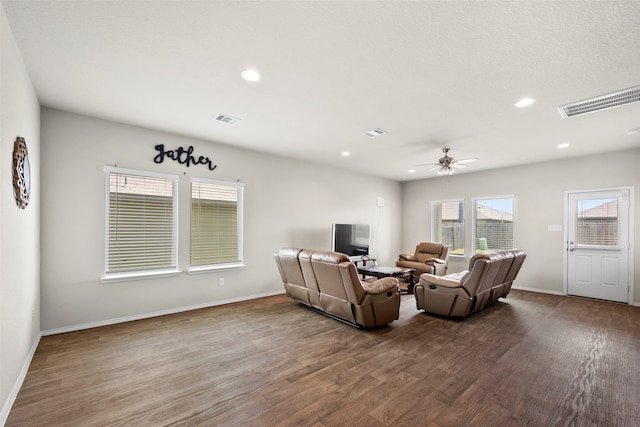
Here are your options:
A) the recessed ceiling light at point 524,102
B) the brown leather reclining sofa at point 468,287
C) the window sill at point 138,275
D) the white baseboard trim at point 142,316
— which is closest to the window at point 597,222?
the brown leather reclining sofa at point 468,287

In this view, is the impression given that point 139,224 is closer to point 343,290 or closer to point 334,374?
point 343,290

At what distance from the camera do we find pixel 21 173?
2.45 meters

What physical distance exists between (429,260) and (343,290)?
369cm

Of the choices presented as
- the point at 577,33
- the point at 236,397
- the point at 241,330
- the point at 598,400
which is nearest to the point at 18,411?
the point at 236,397

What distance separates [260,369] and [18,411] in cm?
175

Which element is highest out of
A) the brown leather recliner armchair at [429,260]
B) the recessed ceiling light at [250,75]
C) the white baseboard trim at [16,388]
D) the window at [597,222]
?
the recessed ceiling light at [250,75]

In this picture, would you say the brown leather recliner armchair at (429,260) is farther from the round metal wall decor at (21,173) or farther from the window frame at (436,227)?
the round metal wall decor at (21,173)

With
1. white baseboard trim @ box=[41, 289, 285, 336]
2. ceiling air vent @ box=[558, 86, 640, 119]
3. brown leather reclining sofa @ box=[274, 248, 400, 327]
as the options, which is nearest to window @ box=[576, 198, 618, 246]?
ceiling air vent @ box=[558, 86, 640, 119]

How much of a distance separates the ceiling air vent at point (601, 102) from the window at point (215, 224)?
4.75 m

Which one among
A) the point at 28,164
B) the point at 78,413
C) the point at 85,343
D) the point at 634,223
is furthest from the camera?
the point at 634,223

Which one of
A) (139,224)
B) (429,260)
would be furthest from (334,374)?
(429,260)

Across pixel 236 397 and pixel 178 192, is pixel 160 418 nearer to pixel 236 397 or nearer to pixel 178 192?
pixel 236 397

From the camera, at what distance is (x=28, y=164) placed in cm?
273

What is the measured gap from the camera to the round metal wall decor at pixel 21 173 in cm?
231
